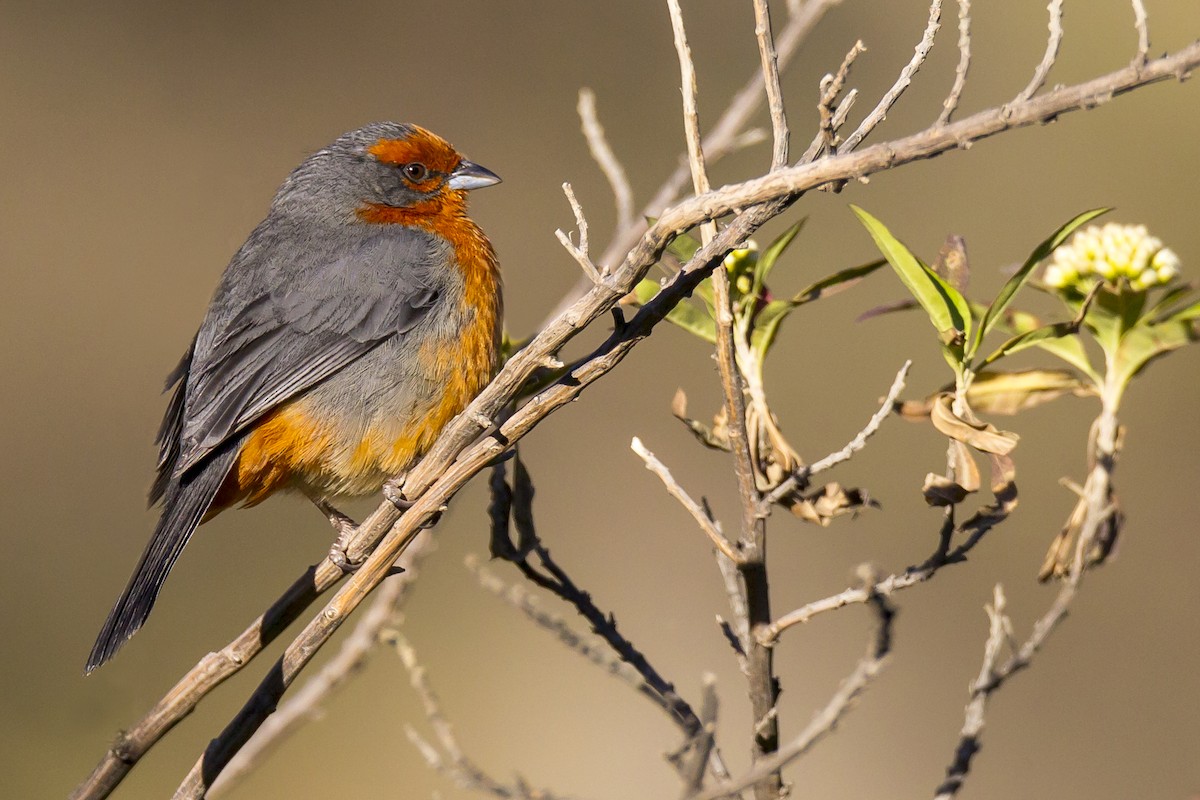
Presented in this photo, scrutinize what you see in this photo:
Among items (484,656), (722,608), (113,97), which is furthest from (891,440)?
(113,97)

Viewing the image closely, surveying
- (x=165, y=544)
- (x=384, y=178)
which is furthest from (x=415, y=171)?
(x=165, y=544)

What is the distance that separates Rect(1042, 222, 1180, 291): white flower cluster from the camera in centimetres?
246

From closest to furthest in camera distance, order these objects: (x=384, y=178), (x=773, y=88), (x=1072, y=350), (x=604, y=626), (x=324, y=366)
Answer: (x=773, y=88) → (x=1072, y=350) → (x=604, y=626) → (x=324, y=366) → (x=384, y=178)

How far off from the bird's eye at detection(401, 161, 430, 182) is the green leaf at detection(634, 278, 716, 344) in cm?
219

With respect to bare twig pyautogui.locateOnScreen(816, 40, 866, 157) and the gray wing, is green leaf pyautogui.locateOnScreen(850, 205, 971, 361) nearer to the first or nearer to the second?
bare twig pyautogui.locateOnScreen(816, 40, 866, 157)

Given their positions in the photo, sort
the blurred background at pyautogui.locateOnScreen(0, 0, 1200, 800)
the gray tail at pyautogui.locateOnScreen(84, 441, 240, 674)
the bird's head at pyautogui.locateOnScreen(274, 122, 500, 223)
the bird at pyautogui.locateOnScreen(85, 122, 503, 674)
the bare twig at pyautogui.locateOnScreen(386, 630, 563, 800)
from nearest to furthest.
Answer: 1. the bare twig at pyautogui.locateOnScreen(386, 630, 563, 800)
2. the gray tail at pyautogui.locateOnScreen(84, 441, 240, 674)
3. the bird at pyautogui.locateOnScreen(85, 122, 503, 674)
4. the bird's head at pyautogui.locateOnScreen(274, 122, 500, 223)
5. the blurred background at pyautogui.locateOnScreen(0, 0, 1200, 800)

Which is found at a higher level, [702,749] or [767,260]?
[767,260]

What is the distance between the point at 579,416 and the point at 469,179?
13.1 feet

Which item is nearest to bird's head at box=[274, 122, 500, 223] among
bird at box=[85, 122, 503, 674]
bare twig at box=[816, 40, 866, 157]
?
bird at box=[85, 122, 503, 674]

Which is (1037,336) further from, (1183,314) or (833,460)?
(833,460)

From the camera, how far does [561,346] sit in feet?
7.89

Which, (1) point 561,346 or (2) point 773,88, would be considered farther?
(1) point 561,346

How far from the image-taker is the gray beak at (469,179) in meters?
4.76

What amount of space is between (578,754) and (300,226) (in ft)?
12.8
